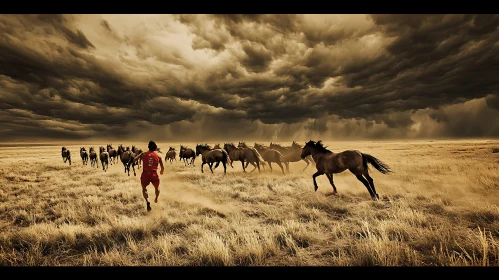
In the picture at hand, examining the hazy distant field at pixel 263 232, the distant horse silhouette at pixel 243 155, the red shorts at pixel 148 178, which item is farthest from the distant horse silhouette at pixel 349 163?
the distant horse silhouette at pixel 243 155

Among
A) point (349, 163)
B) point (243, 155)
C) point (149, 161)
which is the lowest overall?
point (243, 155)

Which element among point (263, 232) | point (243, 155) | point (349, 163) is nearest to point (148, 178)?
point (263, 232)

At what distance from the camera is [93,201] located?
8.74 meters

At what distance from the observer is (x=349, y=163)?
8.58 meters

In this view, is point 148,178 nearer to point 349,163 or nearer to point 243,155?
point 349,163

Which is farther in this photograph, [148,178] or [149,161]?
[149,161]

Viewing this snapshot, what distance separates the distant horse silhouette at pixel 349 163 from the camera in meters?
8.31

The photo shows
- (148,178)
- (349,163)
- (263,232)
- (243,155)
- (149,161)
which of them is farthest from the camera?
(243,155)

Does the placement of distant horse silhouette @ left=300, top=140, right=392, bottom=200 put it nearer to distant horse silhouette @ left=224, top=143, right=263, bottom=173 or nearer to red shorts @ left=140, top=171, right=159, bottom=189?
red shorts @ left=140, top=171, right=159, bottom=189

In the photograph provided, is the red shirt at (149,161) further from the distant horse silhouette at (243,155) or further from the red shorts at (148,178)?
the distant horse silhouette at (243,155)

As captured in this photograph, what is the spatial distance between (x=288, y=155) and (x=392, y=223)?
1361 cm

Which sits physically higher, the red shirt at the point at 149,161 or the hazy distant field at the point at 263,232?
the red shirt at the point at 149,161

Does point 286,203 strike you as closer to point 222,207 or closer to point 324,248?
point 222,207
